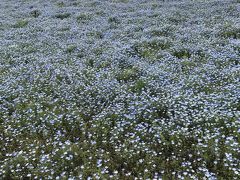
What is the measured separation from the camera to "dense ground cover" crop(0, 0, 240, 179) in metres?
6.25

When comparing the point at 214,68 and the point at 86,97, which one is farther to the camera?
the point at 214,68

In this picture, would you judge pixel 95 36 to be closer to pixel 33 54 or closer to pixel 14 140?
pixel 33 54

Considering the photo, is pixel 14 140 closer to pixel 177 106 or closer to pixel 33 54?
pixel 177 106

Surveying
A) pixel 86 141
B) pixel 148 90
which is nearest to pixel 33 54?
pixel 148 90

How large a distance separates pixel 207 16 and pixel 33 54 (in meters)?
10.3

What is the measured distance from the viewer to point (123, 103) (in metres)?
8.55

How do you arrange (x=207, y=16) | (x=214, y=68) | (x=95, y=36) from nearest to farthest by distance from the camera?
(x=214, y=68), (x=95, y=36), (x=207, y=16)

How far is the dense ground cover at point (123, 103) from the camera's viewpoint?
20.5 feet

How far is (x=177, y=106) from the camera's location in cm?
806

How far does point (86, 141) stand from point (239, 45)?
7.77 metres

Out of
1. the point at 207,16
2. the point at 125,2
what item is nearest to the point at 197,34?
the point at 207,16

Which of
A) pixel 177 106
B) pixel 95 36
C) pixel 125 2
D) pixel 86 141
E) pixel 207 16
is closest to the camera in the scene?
pixel 86 141

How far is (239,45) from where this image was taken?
12016 mm

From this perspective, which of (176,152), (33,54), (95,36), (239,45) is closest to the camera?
(176,152)
